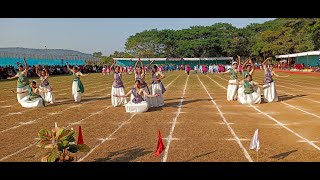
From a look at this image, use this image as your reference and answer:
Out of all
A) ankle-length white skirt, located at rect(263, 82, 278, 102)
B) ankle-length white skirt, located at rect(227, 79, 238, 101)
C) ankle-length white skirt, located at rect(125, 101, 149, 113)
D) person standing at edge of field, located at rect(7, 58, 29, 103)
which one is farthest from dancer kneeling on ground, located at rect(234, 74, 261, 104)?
person standing at edge of field, located at rect(7, 58, 29, 103)

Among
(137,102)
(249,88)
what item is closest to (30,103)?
(137,102)

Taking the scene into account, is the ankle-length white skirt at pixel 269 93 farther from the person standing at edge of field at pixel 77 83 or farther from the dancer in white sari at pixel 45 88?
the dancer in white sari at pixel 45 88

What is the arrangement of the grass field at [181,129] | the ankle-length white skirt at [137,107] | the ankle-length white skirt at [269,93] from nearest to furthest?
the grass field at [181,129] → the ankle-length white skirt at [137,107] → the ankle-length white skirt at [269,93]

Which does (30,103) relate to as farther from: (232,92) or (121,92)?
(232,92)

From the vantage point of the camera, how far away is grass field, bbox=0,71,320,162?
6.93 m

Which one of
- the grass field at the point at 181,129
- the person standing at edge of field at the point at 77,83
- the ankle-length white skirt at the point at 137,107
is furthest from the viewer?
the person standing at edge of field at the point at 77,83

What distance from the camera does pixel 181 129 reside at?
31.0 feet

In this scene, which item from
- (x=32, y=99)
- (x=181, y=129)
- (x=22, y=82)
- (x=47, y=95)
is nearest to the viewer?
(x=181, y=129)

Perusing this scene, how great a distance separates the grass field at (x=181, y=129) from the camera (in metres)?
6.93

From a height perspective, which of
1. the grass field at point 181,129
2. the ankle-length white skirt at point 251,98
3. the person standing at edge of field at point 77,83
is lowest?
the grass field at point 181,129

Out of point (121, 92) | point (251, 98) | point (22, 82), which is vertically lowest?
point (251, 98)

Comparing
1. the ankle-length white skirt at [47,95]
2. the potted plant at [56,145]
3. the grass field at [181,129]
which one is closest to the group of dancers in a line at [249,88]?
the grass field at [181,129]
